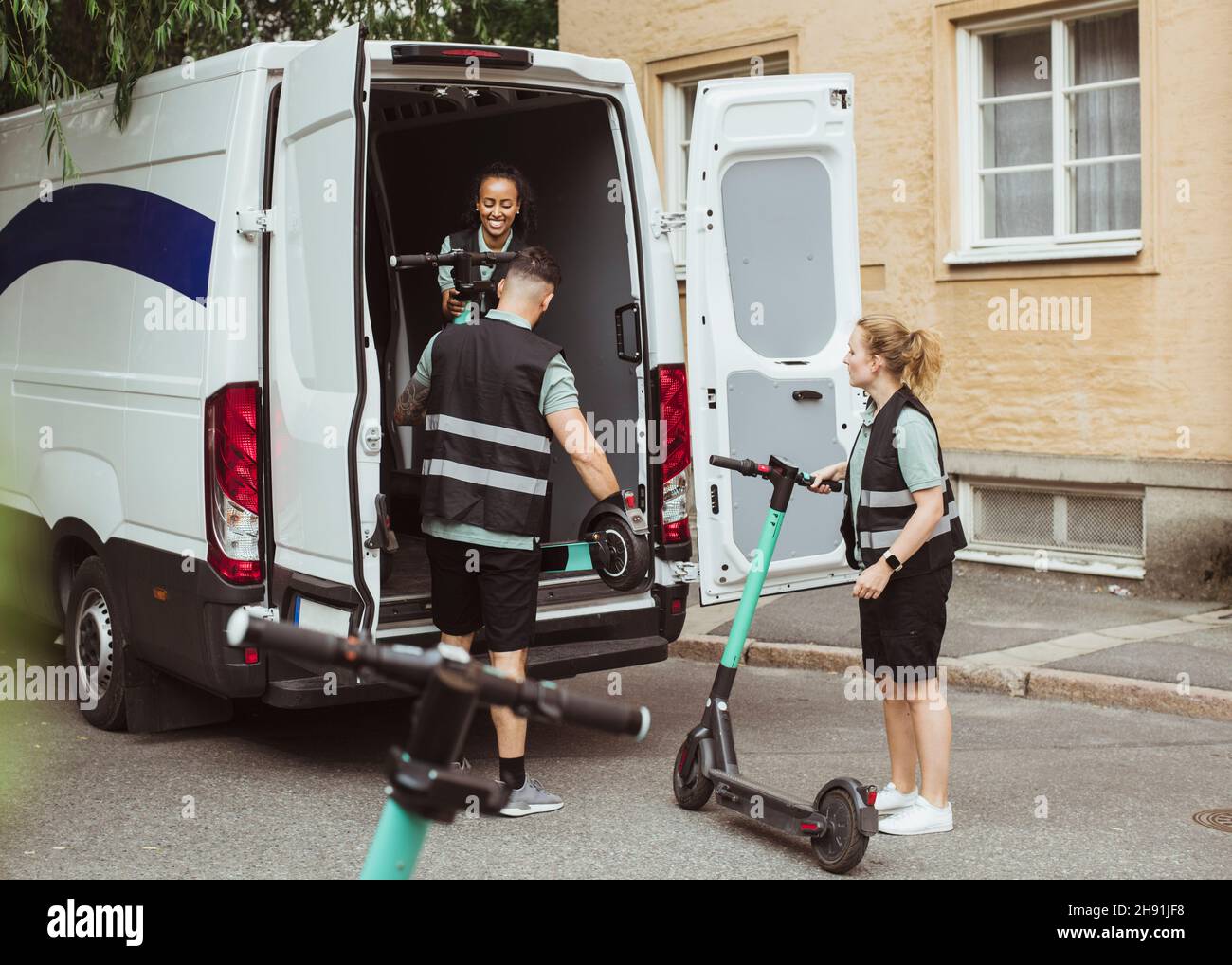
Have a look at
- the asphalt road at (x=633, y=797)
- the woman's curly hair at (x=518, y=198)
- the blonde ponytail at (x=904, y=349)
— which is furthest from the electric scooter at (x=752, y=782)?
the woman's curly hair at (x=518, y=198)

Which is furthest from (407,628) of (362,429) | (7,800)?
(7,800)

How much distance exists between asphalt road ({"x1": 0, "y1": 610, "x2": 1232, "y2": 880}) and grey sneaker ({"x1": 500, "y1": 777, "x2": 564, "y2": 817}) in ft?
0.16

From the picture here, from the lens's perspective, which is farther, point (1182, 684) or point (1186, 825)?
point (1182, 684)

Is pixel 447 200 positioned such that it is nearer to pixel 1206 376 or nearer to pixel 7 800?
pixel 1206 376

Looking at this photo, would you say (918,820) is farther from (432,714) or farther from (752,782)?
(432,714)

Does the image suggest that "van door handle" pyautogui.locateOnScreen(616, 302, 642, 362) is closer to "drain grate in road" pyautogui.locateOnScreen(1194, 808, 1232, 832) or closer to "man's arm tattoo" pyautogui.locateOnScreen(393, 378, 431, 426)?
"man's arm tattoo" pyautogui.locateOnScreen(393, 378, 431, 426)

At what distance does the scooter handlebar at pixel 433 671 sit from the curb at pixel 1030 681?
18.6ft

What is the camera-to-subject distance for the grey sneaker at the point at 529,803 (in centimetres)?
525

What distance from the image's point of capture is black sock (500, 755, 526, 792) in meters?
5.24

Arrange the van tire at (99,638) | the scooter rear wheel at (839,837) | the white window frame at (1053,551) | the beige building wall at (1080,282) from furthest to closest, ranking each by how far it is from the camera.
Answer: the white window frame at (1053,551) → the beige building wall at (1080,282) → the van tire at (99,638) → the scooter rear wheel at (839,837)

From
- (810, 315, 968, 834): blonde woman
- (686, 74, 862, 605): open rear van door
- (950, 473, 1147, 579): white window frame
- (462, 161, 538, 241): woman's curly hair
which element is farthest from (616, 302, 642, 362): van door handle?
(950, 473, 1147, 579): white window frame

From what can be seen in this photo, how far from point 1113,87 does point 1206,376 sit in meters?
2.02

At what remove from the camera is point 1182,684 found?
6957 mm

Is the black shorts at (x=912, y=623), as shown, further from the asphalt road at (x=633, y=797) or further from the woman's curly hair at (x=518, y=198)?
the woman's curly hair at (x=518, y=198)
